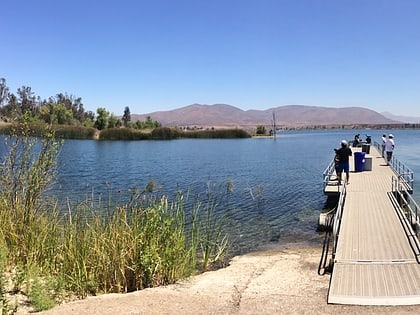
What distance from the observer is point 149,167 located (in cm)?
3381

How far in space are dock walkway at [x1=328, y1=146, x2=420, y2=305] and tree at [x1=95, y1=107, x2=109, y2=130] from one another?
81589mm

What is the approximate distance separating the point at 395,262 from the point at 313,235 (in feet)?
18.3

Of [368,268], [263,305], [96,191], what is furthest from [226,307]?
[96,191]

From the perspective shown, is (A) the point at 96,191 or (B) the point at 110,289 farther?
(A) the point at 96,191

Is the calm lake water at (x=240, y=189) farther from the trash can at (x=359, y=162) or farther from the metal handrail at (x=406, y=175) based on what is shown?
the trash can at (x=359, y=162)

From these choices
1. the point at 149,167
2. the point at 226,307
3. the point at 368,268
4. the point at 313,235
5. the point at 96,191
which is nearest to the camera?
the point at 226,307

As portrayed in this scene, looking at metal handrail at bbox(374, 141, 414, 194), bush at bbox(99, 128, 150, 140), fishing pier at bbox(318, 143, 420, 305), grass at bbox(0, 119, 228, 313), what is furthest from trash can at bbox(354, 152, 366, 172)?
bush at bbox(99, 128, 150, 140)

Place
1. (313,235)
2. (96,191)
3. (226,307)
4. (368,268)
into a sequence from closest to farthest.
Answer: (226,307) < (368,268) < (313,235) < (96,191)

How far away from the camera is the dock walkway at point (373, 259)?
21.2ft

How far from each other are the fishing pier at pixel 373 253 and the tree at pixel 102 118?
8080 centimetres

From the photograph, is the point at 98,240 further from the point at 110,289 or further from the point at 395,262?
the point at 395,262

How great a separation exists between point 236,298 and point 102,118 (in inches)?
3462

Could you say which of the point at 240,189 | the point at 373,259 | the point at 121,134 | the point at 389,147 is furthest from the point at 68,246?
the point at 121,134

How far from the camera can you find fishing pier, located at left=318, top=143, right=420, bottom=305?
21.4ft
